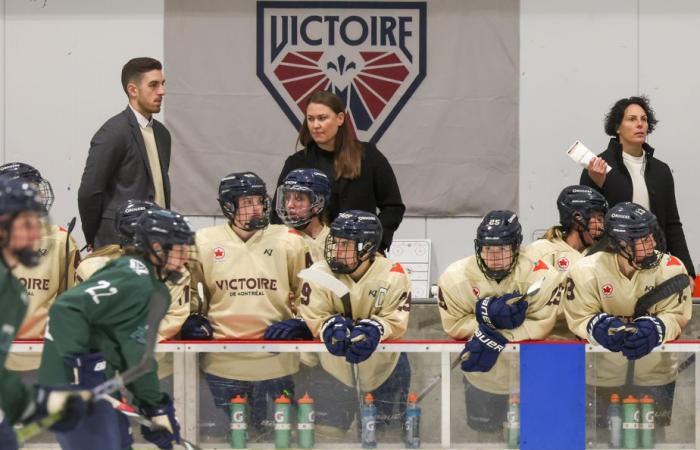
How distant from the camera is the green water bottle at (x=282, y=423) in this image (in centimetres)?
491

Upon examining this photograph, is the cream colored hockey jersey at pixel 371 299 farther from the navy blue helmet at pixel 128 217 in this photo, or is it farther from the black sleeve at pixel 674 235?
the black sleeve at pixel 674 235

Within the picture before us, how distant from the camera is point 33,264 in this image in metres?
3.27

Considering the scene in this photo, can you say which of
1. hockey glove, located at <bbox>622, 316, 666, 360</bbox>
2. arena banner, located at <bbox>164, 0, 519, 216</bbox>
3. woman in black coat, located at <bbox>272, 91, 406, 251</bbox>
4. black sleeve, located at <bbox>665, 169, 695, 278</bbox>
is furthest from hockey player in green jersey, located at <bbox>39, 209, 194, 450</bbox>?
arena banner, located at <bbox>164, 0, 519, 216</bbox>

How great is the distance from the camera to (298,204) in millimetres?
5586

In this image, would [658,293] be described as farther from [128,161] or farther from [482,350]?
[128,161]

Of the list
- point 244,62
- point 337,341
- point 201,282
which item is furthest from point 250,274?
point 244,62

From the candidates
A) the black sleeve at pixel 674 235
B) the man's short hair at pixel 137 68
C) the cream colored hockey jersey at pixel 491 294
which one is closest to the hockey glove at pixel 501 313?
the cream colored hockey jersey at pixel 491 294

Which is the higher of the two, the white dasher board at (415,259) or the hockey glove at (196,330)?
the white dasher board at (415,259)

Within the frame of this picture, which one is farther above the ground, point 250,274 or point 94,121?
point 94,121

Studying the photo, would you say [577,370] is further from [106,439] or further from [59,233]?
[59,233]

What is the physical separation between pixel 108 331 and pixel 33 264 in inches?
29.9

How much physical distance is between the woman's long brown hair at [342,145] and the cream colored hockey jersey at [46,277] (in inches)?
46.1

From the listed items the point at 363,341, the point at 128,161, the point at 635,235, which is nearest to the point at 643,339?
the point at 635,235

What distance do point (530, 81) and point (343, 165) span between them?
2.42 meters
